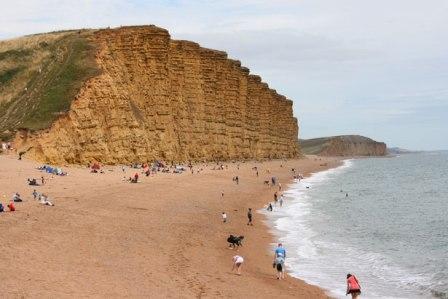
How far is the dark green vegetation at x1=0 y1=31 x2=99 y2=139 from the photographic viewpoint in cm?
4419

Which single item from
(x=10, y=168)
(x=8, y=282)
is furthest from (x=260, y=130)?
(x=8, y=282)

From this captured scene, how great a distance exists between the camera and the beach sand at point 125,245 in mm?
13375

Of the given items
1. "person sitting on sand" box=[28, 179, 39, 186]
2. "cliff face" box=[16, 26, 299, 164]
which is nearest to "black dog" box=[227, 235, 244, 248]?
"person sitting on sand" box=[28, 179, 39, 186]

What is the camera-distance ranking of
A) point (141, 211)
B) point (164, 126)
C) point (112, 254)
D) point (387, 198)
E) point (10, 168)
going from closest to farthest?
point (112, 254) → point (141, 211) → point (10, 168) → point (387, 198) → point (164, 126)

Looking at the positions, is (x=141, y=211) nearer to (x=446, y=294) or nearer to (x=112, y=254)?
(x=112, y=254)

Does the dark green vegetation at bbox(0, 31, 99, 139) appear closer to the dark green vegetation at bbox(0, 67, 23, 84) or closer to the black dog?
the dark green vegetation at bbox(0, 67, 23, 84)

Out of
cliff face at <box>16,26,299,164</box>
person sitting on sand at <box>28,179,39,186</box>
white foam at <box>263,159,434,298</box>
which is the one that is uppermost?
cliff face at <box>16,26,299,164</box>

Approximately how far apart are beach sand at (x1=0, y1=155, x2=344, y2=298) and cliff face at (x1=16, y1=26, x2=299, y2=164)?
10552 mm

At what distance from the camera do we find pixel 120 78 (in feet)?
178

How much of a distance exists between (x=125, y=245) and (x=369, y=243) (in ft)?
37.4

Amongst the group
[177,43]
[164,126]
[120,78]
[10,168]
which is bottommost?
[10,168]

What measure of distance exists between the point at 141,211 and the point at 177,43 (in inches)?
1606

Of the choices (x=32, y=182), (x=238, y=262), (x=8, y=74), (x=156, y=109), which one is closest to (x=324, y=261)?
(x=238, y=262)

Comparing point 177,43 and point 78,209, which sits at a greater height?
point 177,43
